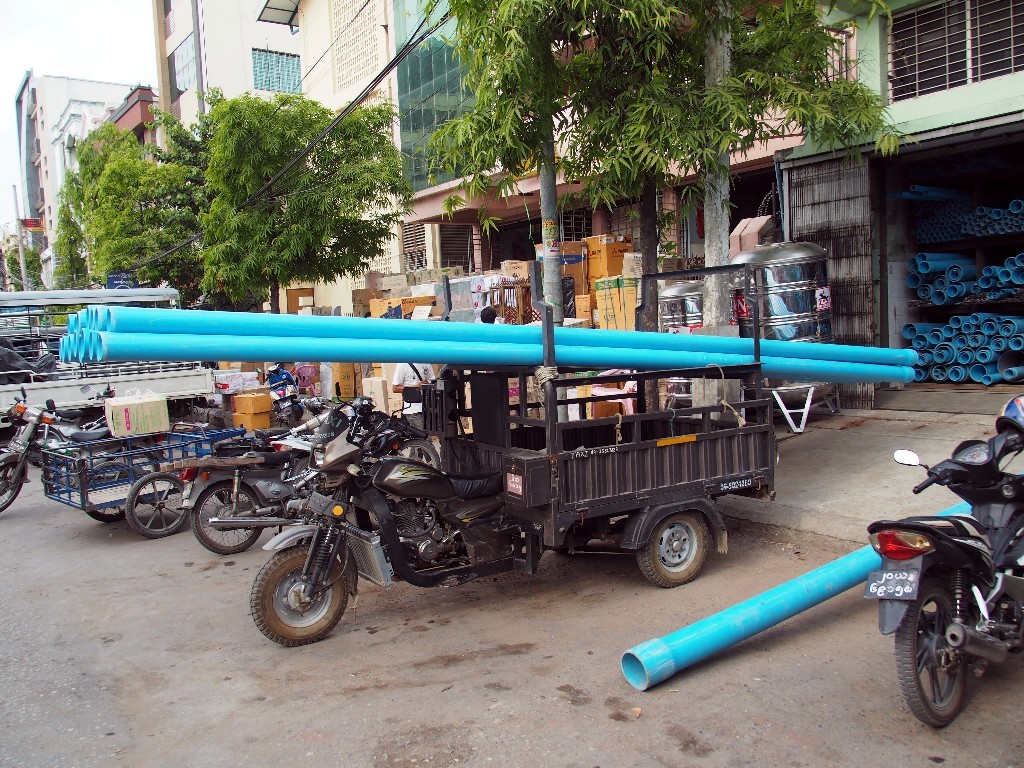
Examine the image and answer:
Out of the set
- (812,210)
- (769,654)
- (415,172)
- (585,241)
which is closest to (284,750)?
(769,654)

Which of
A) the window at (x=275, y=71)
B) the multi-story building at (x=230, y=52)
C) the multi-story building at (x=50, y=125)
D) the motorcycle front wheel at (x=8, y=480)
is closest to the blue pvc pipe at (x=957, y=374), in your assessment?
the motorcycle front wheel at (x=8, y=480)

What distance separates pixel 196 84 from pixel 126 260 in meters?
14.7

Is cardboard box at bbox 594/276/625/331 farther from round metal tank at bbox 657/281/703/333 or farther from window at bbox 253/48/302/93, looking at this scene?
window at bbox 253/48/302/93

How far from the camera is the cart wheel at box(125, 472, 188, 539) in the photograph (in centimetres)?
741

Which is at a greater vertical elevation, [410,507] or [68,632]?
[410,507]

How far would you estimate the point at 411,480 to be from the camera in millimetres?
4879

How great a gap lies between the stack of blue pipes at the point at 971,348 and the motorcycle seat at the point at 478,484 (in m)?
7.09

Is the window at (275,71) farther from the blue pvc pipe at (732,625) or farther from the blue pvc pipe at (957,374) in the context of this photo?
the blue pvc pipe at (732,625)

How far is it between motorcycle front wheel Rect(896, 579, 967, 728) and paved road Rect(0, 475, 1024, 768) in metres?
0.10

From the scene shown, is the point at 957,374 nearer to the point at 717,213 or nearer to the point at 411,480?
the point at 717,213

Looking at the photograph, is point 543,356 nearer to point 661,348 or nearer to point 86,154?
point 661,348

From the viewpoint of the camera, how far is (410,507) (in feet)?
16.3

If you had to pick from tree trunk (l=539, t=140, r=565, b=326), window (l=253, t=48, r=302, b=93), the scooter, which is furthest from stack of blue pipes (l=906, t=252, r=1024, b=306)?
window (l=253, t=48, r=302, b=93)

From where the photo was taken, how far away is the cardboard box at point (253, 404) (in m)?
13.1
